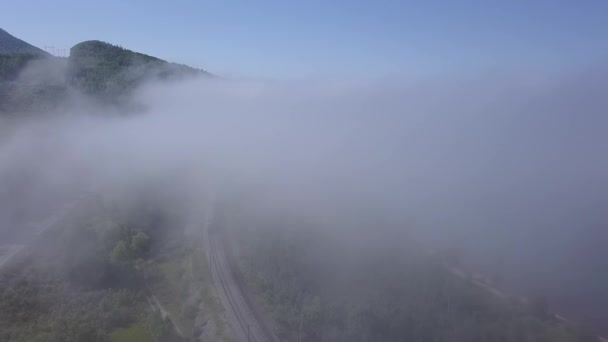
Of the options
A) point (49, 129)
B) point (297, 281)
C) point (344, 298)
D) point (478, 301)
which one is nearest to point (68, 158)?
point (49, 129)

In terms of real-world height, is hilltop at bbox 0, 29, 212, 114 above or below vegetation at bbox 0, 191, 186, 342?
above

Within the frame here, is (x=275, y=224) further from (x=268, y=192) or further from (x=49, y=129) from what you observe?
(x=49, y=129)

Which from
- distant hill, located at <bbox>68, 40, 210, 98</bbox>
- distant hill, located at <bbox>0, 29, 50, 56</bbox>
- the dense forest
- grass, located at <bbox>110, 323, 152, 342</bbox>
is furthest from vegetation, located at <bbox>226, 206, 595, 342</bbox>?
distant hill, located at <bbox>0, 29, 50, 56</bbox>

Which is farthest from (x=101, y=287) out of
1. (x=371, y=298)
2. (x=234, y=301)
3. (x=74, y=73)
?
(x=74, y=73)

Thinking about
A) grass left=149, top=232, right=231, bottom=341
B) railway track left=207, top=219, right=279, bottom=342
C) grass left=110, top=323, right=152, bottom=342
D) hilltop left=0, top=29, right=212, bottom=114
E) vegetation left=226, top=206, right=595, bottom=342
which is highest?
hilltop left=0, top=29, right=212, bottom=114

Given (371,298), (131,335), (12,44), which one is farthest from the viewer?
(12,44)

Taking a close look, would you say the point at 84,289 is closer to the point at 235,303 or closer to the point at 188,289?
the point at 188,289

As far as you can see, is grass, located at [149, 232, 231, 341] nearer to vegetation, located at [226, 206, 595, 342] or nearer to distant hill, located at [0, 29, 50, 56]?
vegetation, located at [226, 206, 595, 342]

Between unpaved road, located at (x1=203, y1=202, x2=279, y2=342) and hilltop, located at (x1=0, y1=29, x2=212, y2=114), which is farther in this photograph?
hilltop, located at (x1=0, y1=29, x2=212, y2=114)
